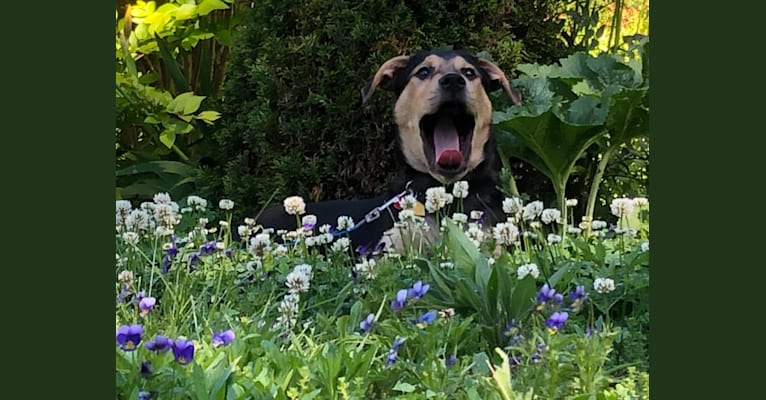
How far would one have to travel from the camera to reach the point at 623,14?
5.10 meters

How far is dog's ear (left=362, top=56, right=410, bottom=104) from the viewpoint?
3.65 metres

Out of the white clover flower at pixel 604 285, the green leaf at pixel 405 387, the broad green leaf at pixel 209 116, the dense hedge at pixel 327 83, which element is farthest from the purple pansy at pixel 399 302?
the broad green leaf at pixel 209 116

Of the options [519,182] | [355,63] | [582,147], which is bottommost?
[519,182]

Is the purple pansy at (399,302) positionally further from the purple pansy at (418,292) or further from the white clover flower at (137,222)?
the white clover flower at (137,222)

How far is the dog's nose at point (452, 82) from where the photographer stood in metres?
3.52

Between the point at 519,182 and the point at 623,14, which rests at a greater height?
the point at 623,14

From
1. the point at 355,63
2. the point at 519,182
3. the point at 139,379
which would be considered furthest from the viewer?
the point at 519,182

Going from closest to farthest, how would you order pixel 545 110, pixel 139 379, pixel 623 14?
pixel 139 379 → pixel 545 110 → pixel 623 14

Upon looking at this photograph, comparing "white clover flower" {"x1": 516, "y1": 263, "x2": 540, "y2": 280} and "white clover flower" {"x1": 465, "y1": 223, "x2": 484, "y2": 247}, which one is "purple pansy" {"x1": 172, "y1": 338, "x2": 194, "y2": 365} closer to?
"white clover flower" {"x1": 516, "y1": 263, "x2": 540, "y2": 280}

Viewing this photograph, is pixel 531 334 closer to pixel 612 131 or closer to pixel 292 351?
pixel 292 351

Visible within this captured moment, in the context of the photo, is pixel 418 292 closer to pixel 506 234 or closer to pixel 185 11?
pixel 506 234

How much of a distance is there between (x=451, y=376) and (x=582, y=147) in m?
2.15

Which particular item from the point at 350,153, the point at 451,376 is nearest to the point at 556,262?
the point at 451,376

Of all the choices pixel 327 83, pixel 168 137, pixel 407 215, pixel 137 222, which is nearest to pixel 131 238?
pixel 137 222
